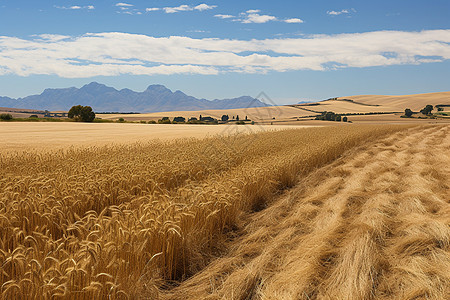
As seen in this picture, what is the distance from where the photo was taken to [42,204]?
396cm

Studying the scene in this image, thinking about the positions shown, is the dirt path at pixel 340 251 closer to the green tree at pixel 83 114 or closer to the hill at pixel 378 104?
the green tree at pixel 83 114

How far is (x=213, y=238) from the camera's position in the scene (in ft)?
15.0

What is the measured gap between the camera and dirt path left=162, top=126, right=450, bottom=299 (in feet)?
10.6

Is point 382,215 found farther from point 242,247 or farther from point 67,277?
point 67,277

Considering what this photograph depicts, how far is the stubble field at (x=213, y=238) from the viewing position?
285cm

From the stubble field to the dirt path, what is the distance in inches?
0.6

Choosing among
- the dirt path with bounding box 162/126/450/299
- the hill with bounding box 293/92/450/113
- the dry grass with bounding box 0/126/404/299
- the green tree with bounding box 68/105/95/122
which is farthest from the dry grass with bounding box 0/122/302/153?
the hill with bounding box 293/92/450/113

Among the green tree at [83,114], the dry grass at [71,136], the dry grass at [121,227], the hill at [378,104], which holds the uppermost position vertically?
the hill at [378,104]

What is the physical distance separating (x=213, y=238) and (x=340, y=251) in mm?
1583

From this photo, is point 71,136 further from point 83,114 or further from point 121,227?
point 83,114

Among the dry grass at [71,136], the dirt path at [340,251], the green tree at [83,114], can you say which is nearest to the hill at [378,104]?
the green tree at [83,114]

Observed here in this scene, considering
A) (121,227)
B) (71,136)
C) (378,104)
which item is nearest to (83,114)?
(71,136)

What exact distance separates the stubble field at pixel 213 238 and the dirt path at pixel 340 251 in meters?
0.02

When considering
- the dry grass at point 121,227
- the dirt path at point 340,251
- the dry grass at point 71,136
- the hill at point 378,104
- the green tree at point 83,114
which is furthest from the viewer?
the hill at point 378,104
